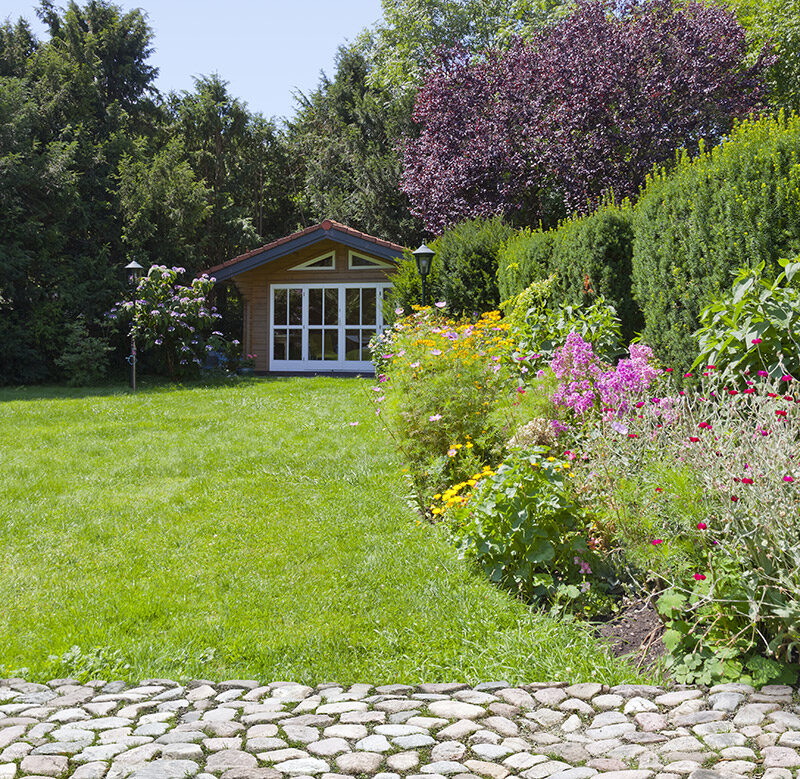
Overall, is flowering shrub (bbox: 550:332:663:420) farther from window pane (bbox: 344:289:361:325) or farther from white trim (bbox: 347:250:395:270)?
window pane (bbox: 344:289:361:325)

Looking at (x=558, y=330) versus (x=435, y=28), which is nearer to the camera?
(x=558, y=330)

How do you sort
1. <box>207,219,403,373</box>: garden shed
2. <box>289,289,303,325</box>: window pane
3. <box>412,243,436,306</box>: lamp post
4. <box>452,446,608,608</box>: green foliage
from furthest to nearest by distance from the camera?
<box>289,289,303,325</box>: window pane, <box>207,219,403,373</box>: garden shed, <box>412,243,436,306</box>: lamp post, <box>452,446,608,608</box>: green foliage

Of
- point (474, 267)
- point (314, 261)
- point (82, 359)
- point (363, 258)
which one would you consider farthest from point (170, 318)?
point (474, 267)

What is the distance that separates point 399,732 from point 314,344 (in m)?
15.4

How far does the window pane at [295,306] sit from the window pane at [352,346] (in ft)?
4.07

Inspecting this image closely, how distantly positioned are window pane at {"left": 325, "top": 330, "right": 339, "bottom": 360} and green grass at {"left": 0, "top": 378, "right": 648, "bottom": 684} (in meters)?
9.61

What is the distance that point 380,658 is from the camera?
128 inches

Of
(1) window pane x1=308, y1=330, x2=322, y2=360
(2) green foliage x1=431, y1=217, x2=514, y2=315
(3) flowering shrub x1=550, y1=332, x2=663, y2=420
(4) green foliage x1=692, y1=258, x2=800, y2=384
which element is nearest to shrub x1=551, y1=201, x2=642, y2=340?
(3) flowering shrub x1=550, y1=332, x2=663, y2=420

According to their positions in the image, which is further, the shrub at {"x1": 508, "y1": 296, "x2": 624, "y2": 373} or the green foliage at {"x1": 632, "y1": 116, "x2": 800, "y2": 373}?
the shrub at {"x1": 508, "y1": 296, "x2": 624, "y2": 373}

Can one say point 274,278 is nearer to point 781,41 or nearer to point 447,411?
point 447,411

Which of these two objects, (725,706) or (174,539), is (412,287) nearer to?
(174,539)

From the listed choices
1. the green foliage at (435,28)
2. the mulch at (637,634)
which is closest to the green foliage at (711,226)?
the mulch at (637,634)

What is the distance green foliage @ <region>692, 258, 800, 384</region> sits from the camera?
13.7 ft

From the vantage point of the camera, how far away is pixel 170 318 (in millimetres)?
14727
